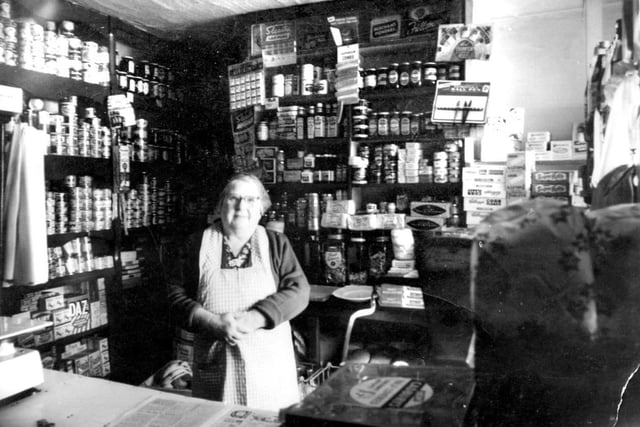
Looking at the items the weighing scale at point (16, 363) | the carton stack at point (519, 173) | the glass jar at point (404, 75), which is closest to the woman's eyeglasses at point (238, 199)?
the weighing scale at point (16, 363)

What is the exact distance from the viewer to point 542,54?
5.72 feet

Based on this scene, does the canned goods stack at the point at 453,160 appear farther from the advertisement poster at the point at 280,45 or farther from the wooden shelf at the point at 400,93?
the advertisement poster at the point at 280,45

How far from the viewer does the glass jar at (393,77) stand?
2.28 metres

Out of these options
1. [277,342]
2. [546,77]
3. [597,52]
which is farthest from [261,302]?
[546,77]

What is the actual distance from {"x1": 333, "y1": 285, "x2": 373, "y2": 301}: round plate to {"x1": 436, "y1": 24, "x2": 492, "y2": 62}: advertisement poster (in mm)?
1133

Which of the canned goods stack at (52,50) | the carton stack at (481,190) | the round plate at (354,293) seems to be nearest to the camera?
the canned goods stack at (52,50)

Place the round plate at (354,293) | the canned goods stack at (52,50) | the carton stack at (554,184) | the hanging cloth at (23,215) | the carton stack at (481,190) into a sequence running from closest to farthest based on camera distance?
1. the carton stack at (554,184)
2. the hanging cloth at (23,215)
3. the canned goods stack at (52,50)
4. the carton stack at (481,190)
5. the round plate at (354,293)

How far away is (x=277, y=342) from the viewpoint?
4.78 ft

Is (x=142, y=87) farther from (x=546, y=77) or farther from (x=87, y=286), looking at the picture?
(x=546, y=77)

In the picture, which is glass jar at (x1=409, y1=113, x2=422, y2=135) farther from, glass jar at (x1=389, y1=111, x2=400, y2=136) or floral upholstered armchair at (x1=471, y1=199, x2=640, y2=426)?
floral upholstered armchair at (x1=471, y1=199, x2=640, y2=426)

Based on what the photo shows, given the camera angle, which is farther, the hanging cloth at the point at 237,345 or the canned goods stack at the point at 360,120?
the canned goods stack at the point at 360,120

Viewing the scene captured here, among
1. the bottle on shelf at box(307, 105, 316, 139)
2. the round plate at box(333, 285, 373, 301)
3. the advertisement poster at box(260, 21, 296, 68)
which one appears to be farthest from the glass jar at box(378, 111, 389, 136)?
the round plate at box(333, 285, 373, 301)

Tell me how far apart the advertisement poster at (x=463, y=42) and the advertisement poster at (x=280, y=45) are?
782mm

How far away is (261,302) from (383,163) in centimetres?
123
